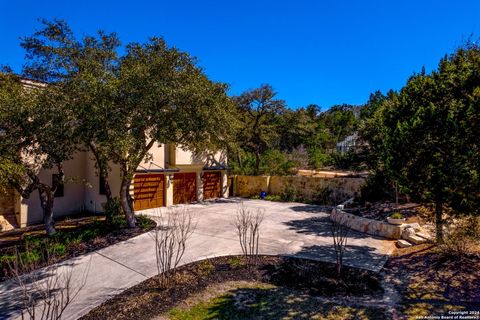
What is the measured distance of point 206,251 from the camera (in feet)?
30.7

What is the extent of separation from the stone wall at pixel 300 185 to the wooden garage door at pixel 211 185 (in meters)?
2.02

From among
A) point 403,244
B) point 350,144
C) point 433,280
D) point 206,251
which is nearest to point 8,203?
point 206,251

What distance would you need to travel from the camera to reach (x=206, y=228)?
12383 mm

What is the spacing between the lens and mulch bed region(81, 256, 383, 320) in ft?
19.3

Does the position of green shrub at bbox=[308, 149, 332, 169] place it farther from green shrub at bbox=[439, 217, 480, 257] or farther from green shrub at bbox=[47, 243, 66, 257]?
green shrub at bbox=[47, 243, 66, 257]

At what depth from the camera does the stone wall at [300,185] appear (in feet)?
61.8

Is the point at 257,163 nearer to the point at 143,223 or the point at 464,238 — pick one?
the point at 143,223

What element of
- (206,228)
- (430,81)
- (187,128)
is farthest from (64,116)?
(430,81)

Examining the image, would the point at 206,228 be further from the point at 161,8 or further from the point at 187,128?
the point at 161,8

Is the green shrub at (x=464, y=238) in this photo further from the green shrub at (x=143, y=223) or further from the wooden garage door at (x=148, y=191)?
the wooden garage door at (x=148, y=191)

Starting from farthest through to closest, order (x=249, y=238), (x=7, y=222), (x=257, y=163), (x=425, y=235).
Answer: (x=257, y=163) < (x=7, y=222) < (x=249, y=238) < (x=425, y=235)

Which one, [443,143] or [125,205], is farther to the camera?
[125,205]

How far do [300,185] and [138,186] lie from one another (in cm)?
1133

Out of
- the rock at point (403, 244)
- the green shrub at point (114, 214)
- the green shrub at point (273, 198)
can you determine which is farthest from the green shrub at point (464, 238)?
the green shrub at point (273, 198)
